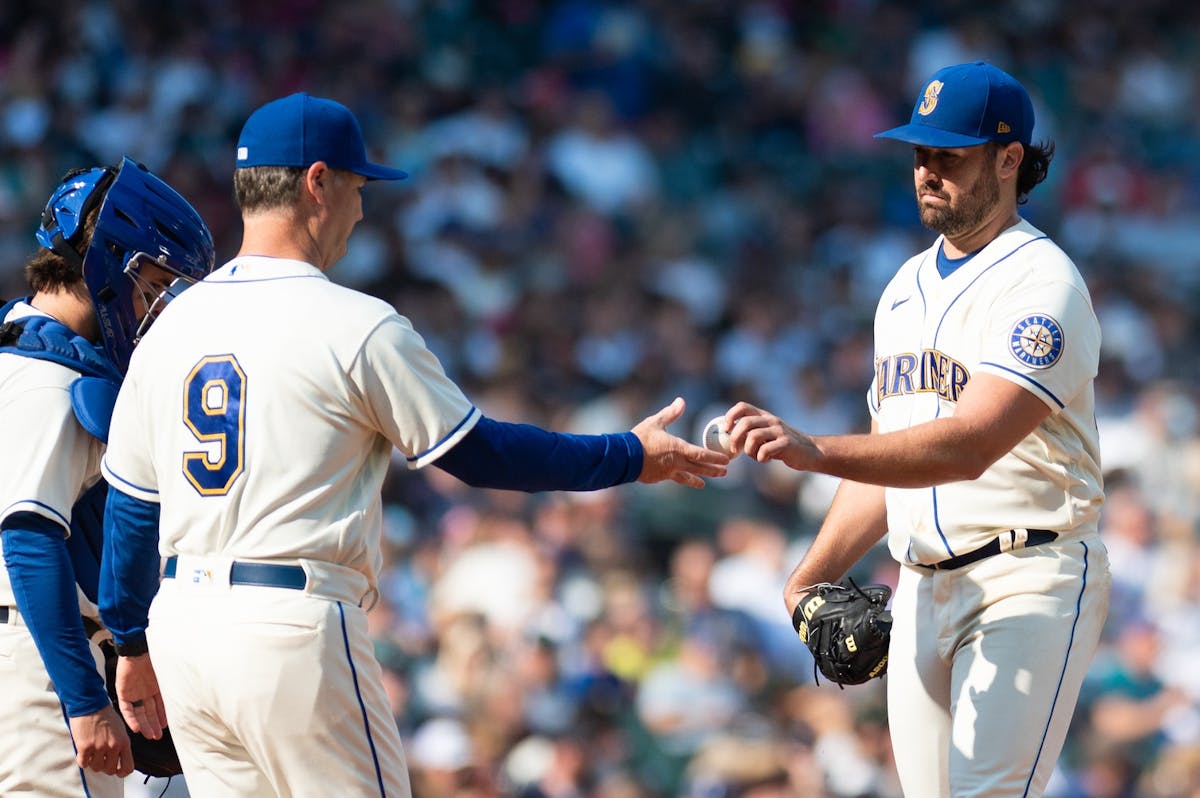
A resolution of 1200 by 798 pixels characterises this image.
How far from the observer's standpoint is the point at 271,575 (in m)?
3.07

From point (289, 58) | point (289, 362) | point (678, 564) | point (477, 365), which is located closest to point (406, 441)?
point (289, 362)

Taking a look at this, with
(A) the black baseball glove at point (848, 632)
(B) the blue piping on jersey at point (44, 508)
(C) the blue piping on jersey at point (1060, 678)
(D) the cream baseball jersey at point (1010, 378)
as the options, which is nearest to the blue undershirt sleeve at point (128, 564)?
(B) the blue piping on jersey at point (44, 508)

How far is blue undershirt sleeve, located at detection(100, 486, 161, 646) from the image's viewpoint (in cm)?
333

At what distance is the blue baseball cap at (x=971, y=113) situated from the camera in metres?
3.73

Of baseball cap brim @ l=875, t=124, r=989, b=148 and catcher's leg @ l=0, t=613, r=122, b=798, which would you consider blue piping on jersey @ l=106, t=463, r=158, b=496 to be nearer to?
catcher's leg @ l=0, t=613, r=122, b=798

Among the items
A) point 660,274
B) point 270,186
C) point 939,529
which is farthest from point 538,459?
point 660,274

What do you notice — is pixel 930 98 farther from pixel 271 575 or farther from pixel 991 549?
pixel 271 575

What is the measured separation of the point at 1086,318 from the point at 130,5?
29.2ft

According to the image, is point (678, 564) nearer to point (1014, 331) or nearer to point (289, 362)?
point (1014, 331)

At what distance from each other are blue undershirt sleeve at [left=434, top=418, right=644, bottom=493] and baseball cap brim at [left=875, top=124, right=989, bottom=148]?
41.1 inches

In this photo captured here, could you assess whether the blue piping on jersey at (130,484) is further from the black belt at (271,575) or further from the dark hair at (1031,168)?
the dark hair at (1031,168)

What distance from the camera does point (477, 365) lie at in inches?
383

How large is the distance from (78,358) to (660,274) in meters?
7.44

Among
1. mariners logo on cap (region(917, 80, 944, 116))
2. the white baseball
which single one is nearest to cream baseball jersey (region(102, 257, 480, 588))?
the white baseball
